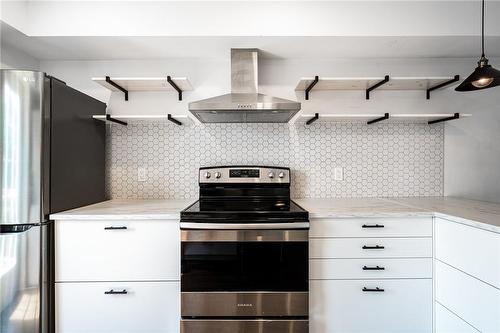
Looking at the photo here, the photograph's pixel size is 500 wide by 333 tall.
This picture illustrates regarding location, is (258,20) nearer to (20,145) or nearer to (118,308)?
(20,145)

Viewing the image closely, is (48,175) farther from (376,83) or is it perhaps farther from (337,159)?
(376,83)

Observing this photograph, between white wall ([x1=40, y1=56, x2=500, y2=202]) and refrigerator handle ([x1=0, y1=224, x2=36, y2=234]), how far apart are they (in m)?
1.12

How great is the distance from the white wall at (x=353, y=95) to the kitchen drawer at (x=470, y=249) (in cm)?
98

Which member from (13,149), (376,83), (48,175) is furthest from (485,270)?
(13,149)

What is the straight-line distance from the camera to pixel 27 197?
58.6 inches

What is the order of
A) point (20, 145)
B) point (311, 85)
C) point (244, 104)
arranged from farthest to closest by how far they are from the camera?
point (311, 85) → point (244, 104) → point (20, 145)

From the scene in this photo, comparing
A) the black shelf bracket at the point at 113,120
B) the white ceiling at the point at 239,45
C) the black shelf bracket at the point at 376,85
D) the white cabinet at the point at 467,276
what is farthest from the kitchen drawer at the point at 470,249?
the black shelf bracket at the point at 113,120

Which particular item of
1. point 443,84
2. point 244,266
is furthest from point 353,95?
point 244,266

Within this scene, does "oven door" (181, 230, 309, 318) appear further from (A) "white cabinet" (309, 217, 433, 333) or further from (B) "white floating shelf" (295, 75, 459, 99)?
(B) "white floating shelf" (295, 75, 459, 99)

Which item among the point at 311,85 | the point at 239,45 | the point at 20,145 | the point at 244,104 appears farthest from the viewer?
the point at 311,85

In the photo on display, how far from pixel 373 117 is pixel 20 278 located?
8.18 feet

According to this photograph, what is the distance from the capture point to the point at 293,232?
1.59m

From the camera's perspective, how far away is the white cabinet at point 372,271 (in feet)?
5.37

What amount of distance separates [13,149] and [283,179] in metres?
1.73
